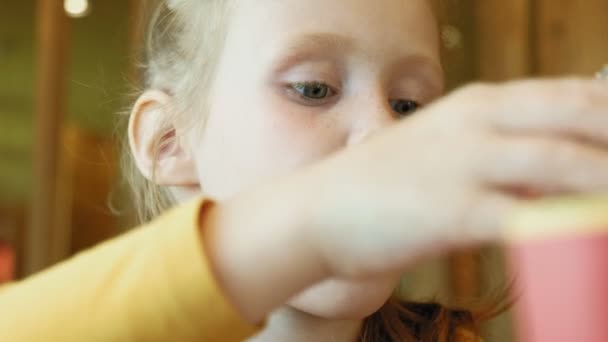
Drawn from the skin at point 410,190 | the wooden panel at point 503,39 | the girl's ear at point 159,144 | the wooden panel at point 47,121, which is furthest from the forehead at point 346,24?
the wooden panel at point 47,121

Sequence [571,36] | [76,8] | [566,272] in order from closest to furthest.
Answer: [566,272] → [571,36] → [76,8]

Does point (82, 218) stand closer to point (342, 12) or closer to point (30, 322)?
point (342, 12)

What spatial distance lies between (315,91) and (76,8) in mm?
1773

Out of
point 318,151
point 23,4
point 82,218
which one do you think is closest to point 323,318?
point 318,151

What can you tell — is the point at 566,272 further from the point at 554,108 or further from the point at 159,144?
the point at 159,144

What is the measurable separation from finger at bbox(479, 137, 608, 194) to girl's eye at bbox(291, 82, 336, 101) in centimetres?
30

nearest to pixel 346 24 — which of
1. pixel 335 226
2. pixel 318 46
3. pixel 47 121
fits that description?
pixel 318 46

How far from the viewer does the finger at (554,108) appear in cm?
29

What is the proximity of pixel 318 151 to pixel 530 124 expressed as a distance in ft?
0.91

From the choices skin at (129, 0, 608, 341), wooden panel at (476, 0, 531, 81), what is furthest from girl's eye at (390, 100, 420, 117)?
wooden panel at (476, 0, 531, 81)

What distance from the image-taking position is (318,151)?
56 cm

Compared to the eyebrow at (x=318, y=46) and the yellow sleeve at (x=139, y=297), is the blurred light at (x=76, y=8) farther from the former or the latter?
the yellow sleeve at (x=139, y=297)

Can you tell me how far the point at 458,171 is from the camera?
11.7 inches

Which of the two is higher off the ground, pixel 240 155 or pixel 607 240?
pixel 607 240
